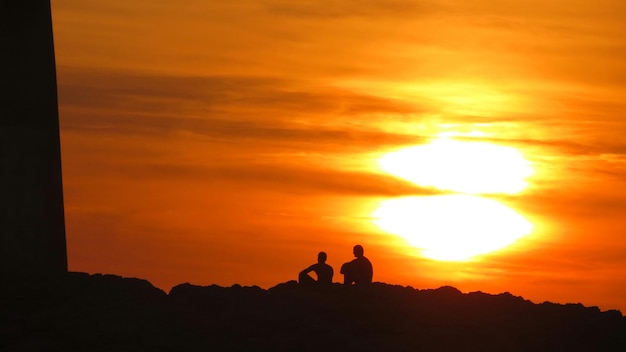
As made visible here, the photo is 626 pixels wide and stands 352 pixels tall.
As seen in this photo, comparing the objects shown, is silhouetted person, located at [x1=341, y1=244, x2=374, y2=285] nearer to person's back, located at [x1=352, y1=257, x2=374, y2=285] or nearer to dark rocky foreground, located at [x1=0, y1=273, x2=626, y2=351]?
person's back, located at [x1=352, y1=257, x2=374, y2=285]

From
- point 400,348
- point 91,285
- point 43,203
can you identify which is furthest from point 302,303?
point 43,203

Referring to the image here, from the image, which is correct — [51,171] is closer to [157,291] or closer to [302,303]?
[157,291]

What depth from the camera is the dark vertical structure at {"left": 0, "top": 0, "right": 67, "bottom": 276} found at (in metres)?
23.4

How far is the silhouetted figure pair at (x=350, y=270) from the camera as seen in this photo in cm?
2325

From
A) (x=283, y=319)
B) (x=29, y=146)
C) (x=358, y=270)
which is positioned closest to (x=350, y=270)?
(x=358, y=270)

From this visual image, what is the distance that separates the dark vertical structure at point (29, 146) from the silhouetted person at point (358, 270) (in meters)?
5.34

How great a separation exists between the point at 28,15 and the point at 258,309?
7.79m

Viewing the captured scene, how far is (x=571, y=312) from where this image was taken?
21.6 m

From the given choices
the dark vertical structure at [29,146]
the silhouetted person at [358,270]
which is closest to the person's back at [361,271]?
the silhouetted person at [358,270]

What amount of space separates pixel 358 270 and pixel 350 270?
0.54 feet

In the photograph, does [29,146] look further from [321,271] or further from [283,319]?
[283,319]

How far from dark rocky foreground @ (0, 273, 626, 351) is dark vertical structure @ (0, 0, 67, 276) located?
187cm

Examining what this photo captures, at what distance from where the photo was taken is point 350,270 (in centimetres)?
2352

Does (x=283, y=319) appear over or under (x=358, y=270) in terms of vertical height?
under
